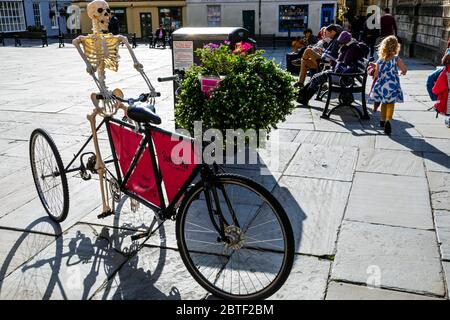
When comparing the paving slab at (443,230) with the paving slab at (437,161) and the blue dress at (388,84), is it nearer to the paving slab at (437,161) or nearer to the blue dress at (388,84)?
the paving slab at (437,161)

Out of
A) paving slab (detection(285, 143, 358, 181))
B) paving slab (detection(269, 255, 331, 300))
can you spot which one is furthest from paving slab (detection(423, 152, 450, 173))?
paving slab (detection(269, 255, 331, 300))

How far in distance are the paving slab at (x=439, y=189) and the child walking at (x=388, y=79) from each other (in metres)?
1.85

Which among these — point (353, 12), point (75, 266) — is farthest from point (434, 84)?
point (353, 12)

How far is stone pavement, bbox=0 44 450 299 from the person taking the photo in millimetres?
3197

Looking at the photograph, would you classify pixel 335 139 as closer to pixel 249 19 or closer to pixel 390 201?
pixel 390 201

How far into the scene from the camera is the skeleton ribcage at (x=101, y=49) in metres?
4.02

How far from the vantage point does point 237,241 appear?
120 inches

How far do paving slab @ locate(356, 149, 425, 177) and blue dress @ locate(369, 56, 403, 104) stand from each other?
1325 millimetres

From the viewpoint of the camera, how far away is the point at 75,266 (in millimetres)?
3453

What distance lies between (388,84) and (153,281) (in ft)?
17.9
